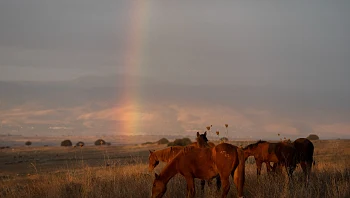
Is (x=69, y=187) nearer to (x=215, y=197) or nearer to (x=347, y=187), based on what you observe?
(x=215, y=197)

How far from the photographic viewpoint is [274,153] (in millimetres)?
16125

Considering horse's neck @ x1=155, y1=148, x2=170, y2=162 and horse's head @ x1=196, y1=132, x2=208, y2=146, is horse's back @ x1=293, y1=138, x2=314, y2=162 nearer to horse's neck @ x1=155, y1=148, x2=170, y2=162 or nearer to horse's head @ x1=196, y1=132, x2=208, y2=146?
horse's head @ x1=196, y1=132, x2=208, y2=146

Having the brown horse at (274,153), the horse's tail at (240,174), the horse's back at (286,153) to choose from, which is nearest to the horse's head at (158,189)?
the horse's tail at (240,174)

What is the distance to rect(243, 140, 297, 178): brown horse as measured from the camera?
16.1 meters

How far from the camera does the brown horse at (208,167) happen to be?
1088cm

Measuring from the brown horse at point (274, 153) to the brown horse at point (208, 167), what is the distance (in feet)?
17.0

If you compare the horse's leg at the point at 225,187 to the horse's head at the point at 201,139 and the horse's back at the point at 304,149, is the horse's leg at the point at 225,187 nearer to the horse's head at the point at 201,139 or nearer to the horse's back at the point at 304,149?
the horse's head at the point at 201,139

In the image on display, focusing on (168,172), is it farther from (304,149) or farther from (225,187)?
(304,149)

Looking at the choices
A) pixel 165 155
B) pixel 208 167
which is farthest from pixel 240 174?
→ pixel 165 155

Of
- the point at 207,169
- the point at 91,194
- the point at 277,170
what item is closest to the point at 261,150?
the point at 277,170

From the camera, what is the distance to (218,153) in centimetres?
1098

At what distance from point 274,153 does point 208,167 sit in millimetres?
5867

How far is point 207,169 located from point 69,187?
6.22 meters

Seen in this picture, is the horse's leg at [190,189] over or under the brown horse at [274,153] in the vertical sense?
under
